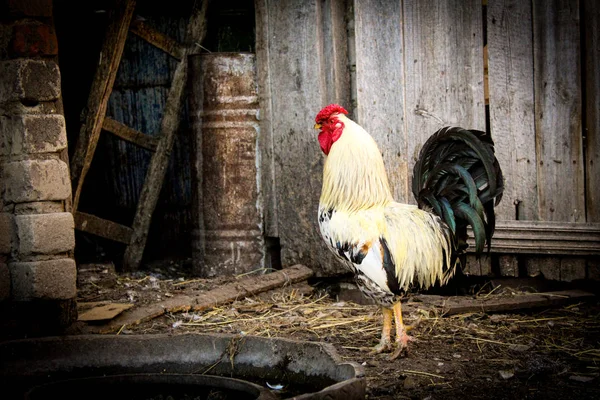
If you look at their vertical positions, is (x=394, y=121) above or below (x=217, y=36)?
below

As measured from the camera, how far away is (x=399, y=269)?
4566 mm

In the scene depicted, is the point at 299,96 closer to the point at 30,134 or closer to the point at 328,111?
the point at 328,111

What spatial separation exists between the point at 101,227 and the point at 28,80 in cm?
229

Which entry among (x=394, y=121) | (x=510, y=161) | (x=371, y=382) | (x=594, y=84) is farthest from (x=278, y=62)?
(x=371, y=382)

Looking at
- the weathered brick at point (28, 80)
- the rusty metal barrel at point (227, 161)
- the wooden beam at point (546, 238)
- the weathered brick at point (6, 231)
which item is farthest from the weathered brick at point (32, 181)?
the wooden beam at point (546, 238)

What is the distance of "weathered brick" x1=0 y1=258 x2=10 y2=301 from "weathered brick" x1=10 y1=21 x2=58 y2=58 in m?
1.32

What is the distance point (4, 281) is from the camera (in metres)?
4.79

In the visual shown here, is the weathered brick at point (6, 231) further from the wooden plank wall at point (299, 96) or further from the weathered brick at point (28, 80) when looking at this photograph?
the wooden plank wall at point (299, 96)

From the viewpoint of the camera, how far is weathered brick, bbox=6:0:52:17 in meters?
4.71

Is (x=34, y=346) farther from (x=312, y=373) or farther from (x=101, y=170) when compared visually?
(x=101, y=170)

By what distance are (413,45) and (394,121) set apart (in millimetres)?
606

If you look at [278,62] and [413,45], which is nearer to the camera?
[413,45]

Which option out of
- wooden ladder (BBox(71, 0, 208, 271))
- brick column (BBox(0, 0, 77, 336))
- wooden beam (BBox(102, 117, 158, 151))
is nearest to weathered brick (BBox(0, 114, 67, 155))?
brick column (BBox(0, 0, 77, 336))

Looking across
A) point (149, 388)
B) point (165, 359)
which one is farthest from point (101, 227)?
point (149, 388)
